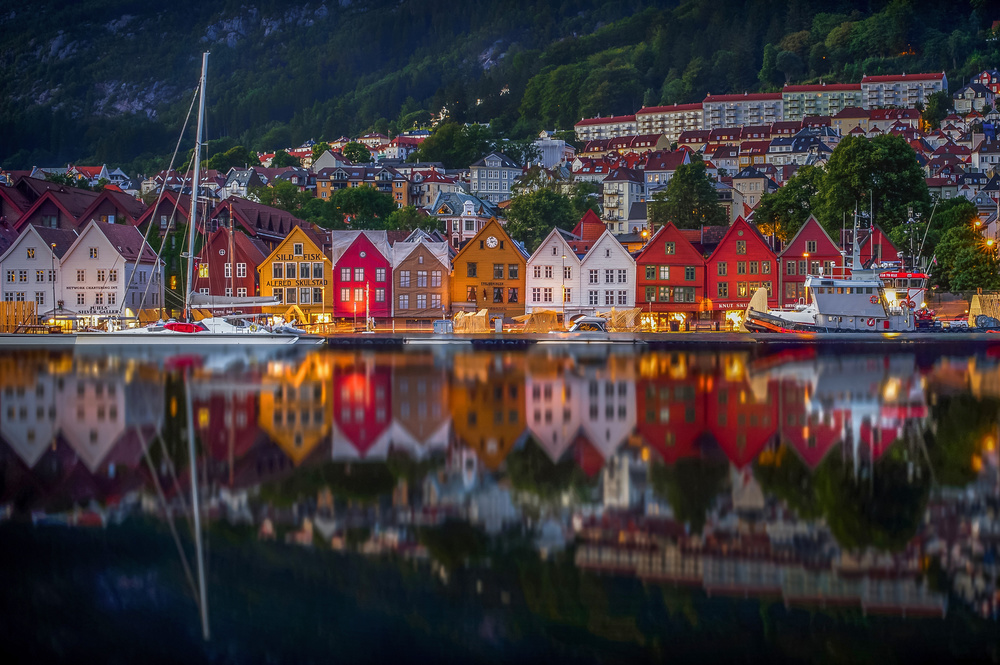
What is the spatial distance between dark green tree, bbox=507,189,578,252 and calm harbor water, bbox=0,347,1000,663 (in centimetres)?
7224

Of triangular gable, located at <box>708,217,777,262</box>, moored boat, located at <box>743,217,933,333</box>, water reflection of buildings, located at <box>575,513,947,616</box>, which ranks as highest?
triangular gable, located at <box>708,217,777,262</box>

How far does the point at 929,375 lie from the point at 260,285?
4855 cm

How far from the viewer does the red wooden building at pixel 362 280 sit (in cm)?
7225

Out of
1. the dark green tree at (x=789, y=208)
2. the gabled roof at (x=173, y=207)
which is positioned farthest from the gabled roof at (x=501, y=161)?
the gabled roof at (x=173, y=207)

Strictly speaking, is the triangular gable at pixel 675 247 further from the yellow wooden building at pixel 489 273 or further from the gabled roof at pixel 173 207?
the gabled roof at pixel 173 207

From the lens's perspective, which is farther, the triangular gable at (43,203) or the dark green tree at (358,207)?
the dark green tree at (358,207)

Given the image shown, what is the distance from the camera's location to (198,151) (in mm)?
55438

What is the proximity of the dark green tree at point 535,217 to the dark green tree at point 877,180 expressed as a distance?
1133 inches

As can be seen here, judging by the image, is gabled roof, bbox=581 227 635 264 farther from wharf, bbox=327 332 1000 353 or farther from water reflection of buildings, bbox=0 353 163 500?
water reflection of buildings, bbox=0 353 163 500

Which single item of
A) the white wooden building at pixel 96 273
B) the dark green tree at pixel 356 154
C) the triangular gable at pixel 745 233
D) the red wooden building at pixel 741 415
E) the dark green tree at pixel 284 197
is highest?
the dark green tree at pixel 356 154

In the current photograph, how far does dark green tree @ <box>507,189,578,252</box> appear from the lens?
102 metres

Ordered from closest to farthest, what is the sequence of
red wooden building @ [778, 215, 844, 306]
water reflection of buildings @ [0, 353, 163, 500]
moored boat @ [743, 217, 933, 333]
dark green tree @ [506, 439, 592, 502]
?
dark green tree @ [506, 439, 592, 502]
water reflection of buildings @ [0, 353, 163, 500]
moored boat @ [743, 217, 933, 333]
red wooden building @ [778, 215, 844, 306]

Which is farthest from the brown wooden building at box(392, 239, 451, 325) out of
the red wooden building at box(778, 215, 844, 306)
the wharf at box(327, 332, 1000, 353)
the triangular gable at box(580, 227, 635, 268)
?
the red wooden building at box(778, 215, 844, 306)

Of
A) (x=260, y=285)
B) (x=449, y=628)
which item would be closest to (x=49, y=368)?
(x=260, y=285)
